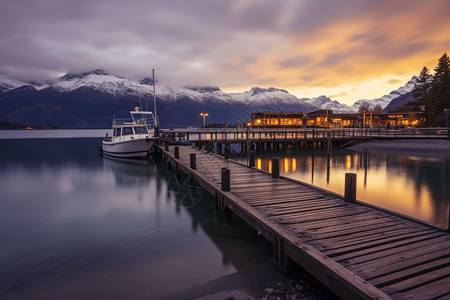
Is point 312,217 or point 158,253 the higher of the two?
point 312,217

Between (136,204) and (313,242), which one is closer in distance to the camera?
(313,242)

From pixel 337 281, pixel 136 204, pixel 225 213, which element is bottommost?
pixel 136 204

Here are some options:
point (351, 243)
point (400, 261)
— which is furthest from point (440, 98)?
point (400, 261)

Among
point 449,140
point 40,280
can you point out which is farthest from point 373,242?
point 449,140

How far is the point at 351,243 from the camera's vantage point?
17.9 ft

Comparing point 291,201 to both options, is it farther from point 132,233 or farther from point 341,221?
point 132,233

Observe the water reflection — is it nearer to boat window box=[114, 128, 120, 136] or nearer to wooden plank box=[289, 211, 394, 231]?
wooden plank box=[289, 211, 394, 231]

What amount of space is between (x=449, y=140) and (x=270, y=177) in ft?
109

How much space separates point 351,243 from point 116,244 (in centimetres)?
719

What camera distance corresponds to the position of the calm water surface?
6.53m

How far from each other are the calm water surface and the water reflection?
8.75 m

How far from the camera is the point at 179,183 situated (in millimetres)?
18672

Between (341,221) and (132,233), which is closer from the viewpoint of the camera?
(341,221)

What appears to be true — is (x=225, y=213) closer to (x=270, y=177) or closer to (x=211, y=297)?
(x=270, y=177)
